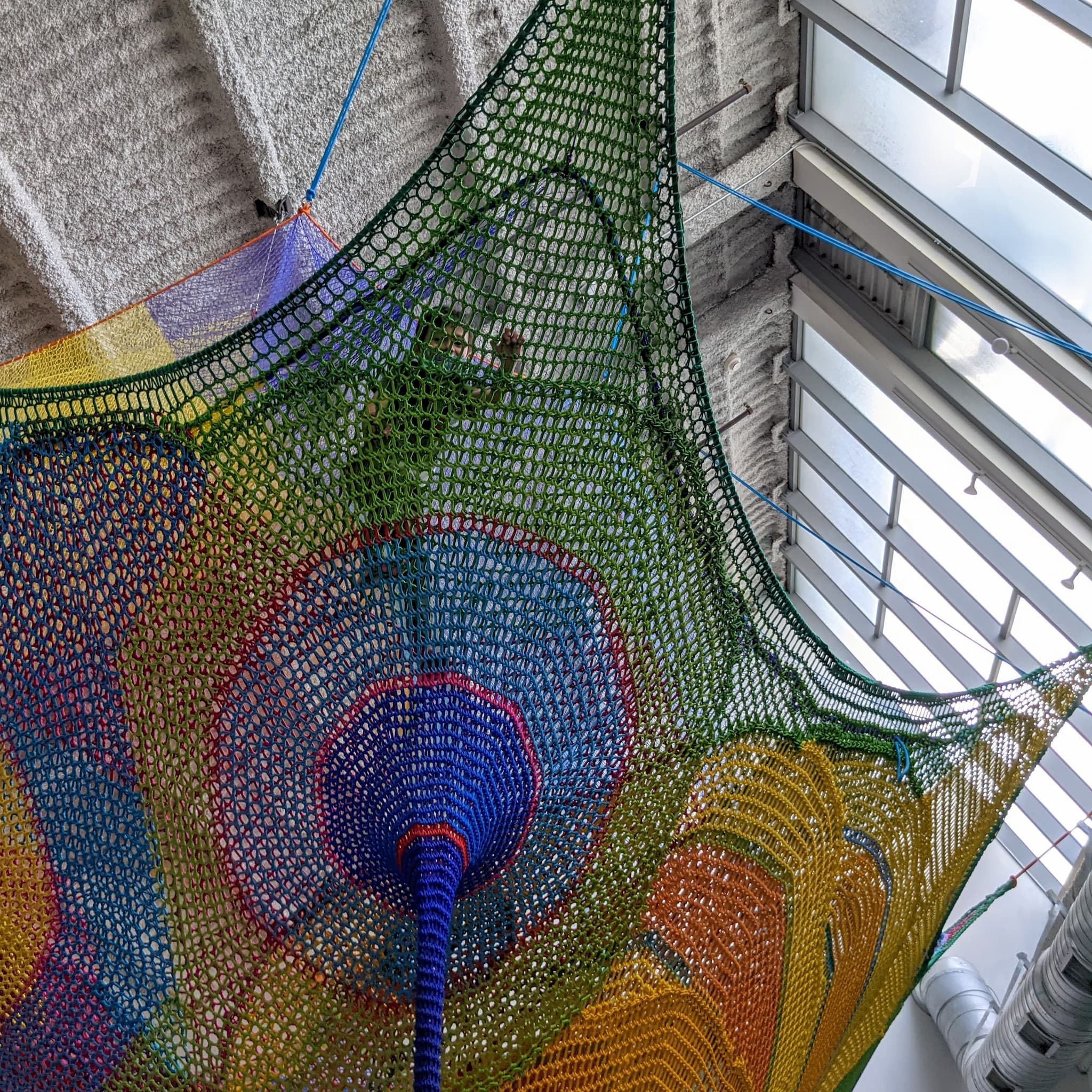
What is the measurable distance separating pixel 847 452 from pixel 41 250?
584 centimetres

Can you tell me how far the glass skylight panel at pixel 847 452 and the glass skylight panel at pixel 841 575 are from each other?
109 cm

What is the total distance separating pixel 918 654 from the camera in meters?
9.60

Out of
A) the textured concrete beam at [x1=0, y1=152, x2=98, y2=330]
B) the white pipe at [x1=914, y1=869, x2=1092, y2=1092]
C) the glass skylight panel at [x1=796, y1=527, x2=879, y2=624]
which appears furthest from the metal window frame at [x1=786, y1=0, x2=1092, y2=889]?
the textured concrete beam at [x1=0, y1=152, x2=98, y2=330]

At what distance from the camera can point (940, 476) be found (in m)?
7.43

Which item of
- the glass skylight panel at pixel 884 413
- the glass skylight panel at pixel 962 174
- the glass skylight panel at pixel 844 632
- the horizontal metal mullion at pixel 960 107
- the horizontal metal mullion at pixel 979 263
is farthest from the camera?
the glass skylight panel at pixel 844 632

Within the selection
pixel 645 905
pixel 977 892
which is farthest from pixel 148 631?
pixel 977 892

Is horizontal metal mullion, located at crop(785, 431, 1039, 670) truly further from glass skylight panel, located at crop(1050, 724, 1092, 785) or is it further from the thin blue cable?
glass skylight panel, located at crop(1050, 724, 1092, 785)

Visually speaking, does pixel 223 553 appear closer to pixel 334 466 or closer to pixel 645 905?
pixel 334 466

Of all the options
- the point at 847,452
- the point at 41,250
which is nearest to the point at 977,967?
the point at 847,452

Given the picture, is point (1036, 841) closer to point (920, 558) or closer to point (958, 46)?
point (920, 558)

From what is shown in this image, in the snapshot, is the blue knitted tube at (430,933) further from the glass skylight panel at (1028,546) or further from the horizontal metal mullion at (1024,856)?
the horizontal metal mullion at (1024,856)

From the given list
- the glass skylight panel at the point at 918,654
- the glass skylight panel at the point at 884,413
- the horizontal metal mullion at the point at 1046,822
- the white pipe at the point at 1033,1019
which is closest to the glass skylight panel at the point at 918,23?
the glass skylight panel at the point at 884,413

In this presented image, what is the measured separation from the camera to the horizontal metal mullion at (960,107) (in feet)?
15.5

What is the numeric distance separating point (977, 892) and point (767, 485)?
12.2 ft
